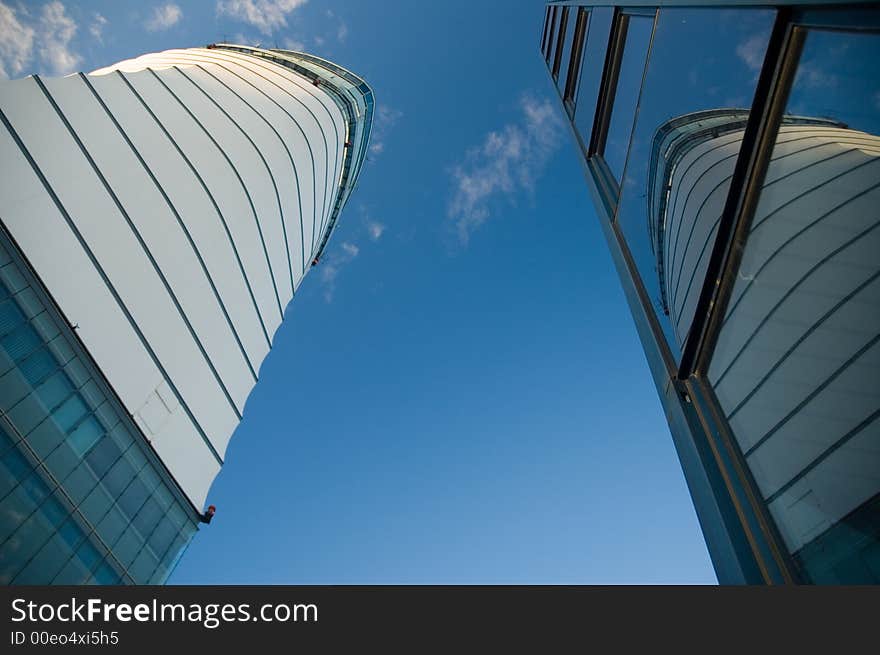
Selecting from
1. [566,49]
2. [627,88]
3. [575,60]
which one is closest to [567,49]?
[566,49]

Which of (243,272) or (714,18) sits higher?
(243,272)

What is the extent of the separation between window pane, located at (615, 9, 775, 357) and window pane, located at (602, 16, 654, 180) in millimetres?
544

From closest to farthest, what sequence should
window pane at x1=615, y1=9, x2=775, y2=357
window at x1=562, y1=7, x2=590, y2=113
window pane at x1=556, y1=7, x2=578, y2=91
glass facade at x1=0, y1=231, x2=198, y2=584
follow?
window pane at x1=615, y1=9, x2=775, y2=357 → window at x1=562, y1=7, x2=590, y2=113 → glass facade at x1=0, y1=231, x2=198, y2=584 → window pane at x1=556, y1=7, x2=578, y2=91

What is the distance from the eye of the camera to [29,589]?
119 inches

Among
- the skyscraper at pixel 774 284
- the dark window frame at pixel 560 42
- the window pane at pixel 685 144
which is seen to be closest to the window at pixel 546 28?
the dark window frame at pixel 560 42

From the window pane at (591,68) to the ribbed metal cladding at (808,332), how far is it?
7131mm

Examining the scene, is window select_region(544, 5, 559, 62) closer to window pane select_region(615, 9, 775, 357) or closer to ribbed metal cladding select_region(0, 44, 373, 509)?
window pane select_region(615, 9, 775, 357)

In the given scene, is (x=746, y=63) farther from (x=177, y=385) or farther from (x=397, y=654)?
(x=177, y=385)

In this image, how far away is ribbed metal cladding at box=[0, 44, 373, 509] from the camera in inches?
670

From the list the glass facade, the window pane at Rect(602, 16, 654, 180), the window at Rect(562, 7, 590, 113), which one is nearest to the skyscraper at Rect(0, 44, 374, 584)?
the glass facade

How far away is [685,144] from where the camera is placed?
255 inches

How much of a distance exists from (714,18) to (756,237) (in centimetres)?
274

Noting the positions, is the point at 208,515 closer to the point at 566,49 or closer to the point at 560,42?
the point at 566,49

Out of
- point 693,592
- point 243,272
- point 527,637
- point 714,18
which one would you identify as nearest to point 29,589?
point 527,637
